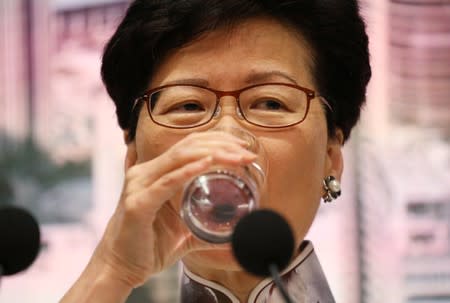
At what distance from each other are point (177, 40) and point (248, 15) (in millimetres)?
106

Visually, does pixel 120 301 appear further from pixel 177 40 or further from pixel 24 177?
pixel 24 177

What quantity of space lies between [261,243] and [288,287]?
469mm

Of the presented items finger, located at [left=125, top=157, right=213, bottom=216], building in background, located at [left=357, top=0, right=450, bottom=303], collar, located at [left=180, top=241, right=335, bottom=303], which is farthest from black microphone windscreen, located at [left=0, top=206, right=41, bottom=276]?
building in background, located at [left=357, top=0, right=450, bottom=303]

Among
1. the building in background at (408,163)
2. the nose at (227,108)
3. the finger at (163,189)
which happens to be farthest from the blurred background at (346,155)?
the finger at (163,189)

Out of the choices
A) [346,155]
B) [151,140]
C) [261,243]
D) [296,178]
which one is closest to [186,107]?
[151,140]

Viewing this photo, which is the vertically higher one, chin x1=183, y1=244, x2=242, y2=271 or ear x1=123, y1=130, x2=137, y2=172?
ear x1=123, y1=130, x2=137, y2=172

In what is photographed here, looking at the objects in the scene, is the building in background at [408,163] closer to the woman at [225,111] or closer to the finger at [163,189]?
the woman at [225,111]

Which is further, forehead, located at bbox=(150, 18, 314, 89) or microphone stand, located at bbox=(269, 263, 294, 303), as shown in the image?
forehead, located at bbox=(150, 18, 314, 89)

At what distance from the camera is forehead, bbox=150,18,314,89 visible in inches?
39.8

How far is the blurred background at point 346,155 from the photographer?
1869 mm

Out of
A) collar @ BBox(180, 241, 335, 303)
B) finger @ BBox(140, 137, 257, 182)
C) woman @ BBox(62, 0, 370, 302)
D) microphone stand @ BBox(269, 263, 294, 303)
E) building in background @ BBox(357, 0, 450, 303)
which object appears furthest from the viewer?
building in background @ BBox(357, 0, 450, 303)

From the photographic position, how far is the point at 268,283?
42.3 inches

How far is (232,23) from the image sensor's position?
1050 mm

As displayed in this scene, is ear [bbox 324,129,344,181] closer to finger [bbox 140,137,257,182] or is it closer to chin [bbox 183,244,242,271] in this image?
chin [bbox 183,244,242,271]
